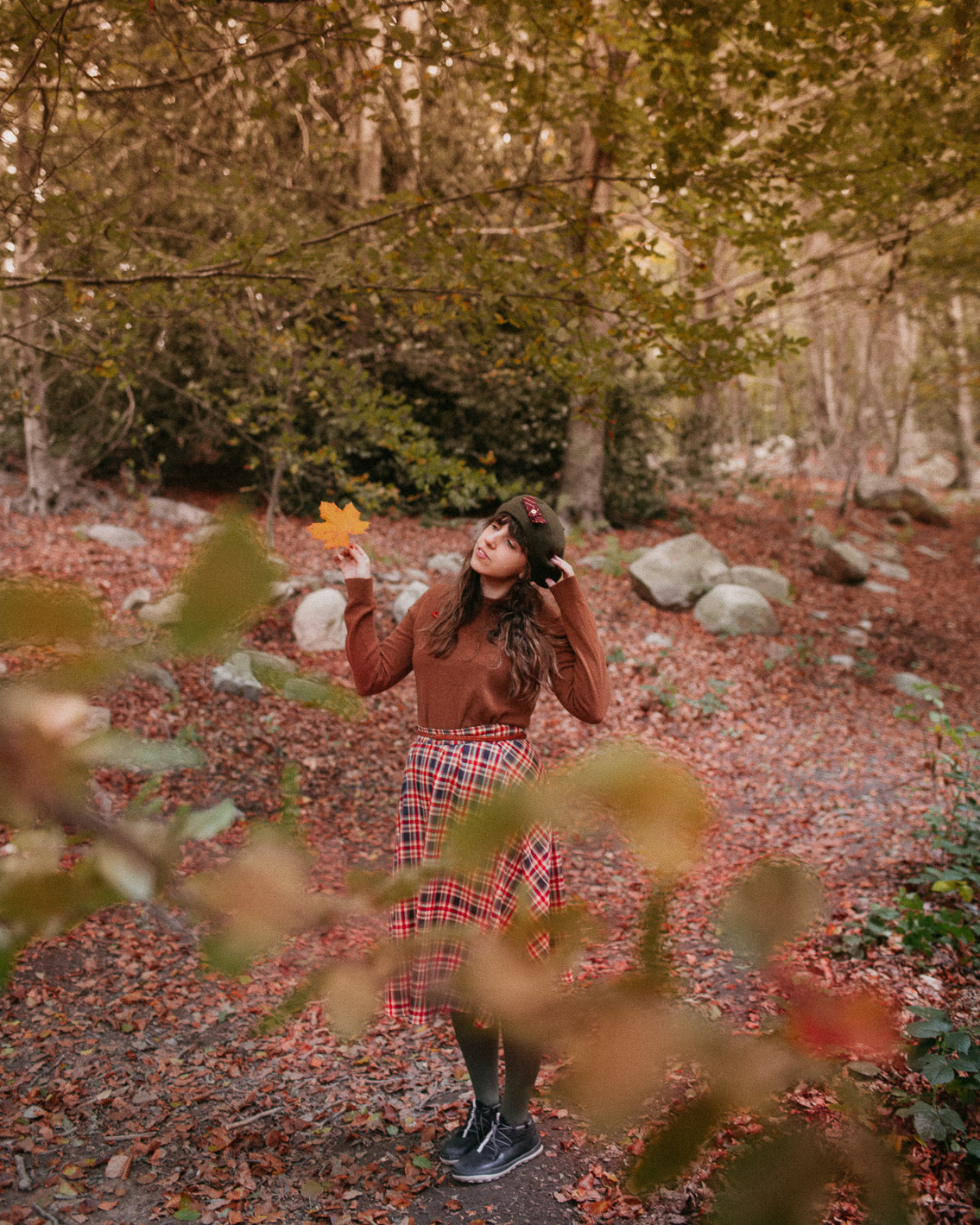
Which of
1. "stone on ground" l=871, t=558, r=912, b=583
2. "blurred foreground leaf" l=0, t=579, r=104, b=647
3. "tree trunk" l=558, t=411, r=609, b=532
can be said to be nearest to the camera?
"blurred foreground leaf" l=0, t=579, r=104, b=647

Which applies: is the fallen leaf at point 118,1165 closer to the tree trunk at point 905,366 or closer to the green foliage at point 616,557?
the green foliage at point 616,557

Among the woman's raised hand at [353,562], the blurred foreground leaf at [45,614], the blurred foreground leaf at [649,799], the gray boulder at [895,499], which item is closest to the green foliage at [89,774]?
the blurred foreground leaf at [45,614]

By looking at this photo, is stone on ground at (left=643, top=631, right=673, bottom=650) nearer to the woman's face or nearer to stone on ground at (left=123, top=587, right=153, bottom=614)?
the woman's face

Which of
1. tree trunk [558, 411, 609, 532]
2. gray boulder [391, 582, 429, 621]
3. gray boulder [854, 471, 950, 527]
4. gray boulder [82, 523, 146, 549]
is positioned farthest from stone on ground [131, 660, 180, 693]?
gray boulder [854, 471, 950, 527]

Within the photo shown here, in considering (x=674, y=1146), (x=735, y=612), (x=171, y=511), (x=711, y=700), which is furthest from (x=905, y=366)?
(x=674, y=1146)

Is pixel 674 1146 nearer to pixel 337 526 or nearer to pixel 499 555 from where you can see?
pixel 337 526

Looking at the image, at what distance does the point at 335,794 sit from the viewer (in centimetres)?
478

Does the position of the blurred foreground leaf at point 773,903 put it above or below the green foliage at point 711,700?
above

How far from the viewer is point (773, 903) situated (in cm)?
47

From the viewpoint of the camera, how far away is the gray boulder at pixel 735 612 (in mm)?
7609

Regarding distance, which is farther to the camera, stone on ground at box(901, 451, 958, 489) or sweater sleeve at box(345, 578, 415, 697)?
stone on ground at box(901, 451, 958, 489)

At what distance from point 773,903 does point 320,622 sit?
5283 mm

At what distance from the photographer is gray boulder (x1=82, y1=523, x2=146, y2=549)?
6.51 metres

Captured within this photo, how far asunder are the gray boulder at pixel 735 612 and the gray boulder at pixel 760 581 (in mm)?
525
